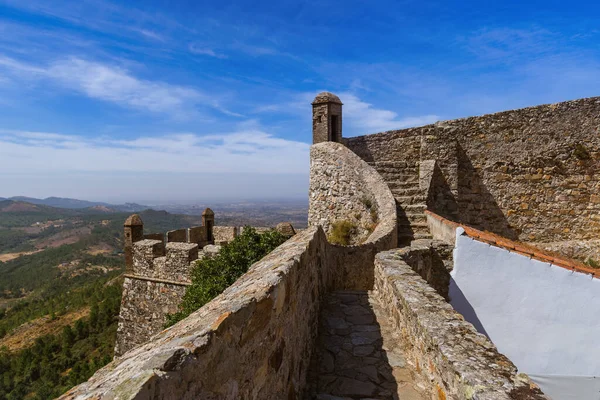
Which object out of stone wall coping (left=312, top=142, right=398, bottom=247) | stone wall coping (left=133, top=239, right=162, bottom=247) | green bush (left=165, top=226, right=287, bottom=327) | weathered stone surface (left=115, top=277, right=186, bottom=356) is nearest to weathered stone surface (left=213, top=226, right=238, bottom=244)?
stone wall coping (left=133, top=239, right=162, bottom=247)

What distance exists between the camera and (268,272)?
255 centimetres

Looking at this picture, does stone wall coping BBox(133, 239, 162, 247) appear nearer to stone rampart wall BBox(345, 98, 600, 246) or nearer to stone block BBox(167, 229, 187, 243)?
stone block BBox(167, 229, 187, 243)

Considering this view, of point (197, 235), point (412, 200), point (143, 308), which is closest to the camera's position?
point (412, 200)

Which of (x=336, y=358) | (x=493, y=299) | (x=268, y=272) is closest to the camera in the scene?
(x=268, y=272)

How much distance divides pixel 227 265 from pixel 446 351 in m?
7.59

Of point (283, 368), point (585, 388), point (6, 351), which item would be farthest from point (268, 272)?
point (6, 351)

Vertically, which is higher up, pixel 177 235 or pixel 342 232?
pixel 342 232

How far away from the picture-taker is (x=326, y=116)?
40.5 feet

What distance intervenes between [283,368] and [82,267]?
67.8 m

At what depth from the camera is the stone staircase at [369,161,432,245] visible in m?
9.38

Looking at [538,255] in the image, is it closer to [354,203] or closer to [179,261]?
[354,203]

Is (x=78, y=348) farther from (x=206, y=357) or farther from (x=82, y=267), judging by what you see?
(x=82, y=267)

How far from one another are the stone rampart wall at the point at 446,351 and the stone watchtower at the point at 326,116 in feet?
28.5

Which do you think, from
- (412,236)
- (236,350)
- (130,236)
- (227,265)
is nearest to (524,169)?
(412,236)
